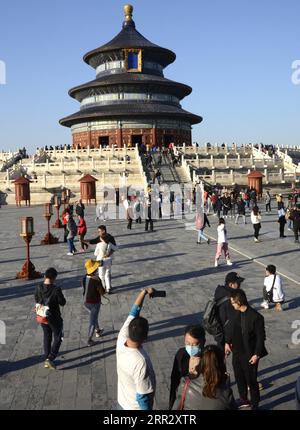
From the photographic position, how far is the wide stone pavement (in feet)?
21.1

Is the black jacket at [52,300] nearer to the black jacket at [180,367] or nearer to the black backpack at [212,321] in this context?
the black backpack at [212,321]

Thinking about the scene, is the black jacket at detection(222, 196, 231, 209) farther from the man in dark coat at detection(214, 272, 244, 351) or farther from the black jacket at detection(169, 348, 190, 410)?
the black jacket at detection(169, 348, 190, 410)

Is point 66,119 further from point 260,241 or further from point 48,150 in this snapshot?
point 260,241

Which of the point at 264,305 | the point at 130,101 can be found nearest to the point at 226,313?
the point at 264,305

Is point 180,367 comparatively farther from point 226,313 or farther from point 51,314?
point 51,314

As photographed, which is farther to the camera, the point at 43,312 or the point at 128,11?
the point at 128,11

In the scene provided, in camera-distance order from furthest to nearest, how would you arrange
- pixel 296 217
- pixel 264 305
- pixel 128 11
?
pixel 128 11
pixel 296 217
pixel 264 305

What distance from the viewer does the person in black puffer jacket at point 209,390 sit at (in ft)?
12.9

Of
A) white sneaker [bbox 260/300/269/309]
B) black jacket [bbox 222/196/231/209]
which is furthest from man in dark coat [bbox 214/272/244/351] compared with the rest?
black jacket [bbox 222/196/231/209]

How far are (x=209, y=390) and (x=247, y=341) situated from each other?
1975 millimetres

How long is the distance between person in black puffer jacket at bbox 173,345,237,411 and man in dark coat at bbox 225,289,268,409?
1780 millimetres

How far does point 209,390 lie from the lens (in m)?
3.93

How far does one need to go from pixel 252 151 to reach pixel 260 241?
31226 millimetres
